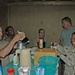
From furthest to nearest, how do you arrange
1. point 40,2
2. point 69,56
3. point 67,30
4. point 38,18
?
1. point 38,18
2. point 40,2
3. point 67,30
4. point 69,56

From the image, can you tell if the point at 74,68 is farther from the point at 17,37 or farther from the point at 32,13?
the point at 32,13

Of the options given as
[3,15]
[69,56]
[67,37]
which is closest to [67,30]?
[67,37]

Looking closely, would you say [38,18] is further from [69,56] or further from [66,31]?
[69,56]

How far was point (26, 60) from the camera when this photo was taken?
2.32 meters

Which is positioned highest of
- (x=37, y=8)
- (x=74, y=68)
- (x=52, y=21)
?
(x=37, y=8)

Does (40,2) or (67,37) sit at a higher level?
(40,2)

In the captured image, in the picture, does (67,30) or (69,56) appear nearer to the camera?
(69,56)

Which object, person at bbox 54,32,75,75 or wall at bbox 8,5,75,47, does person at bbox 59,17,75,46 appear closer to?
person at bbox 54,32,75,75

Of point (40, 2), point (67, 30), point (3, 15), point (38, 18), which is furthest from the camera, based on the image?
point (38, 18)

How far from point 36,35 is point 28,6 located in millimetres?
1011

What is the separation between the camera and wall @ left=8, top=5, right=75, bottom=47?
19.7 feet

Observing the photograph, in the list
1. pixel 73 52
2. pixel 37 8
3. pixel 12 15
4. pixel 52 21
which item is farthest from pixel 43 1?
pixel 73 52

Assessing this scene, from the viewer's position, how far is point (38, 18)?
607 cm

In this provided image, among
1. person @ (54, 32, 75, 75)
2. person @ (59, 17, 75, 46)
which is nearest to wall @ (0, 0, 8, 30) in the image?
person @ (59, 17, 75, 46)
